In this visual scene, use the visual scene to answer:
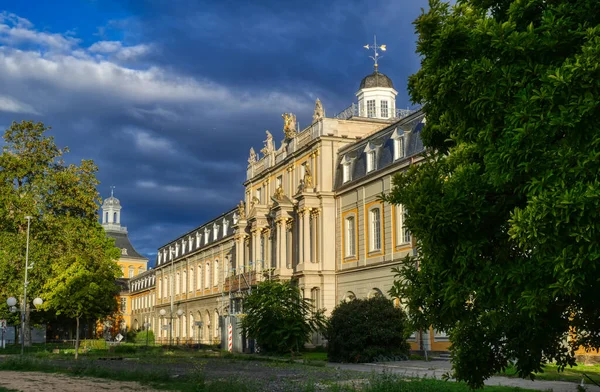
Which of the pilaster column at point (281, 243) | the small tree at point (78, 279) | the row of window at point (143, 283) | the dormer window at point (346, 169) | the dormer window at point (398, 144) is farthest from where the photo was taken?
the row of window at point (143, 283)

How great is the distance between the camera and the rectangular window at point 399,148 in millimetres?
39156

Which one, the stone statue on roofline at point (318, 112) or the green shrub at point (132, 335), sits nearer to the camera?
the stone statue on roofline at point (318, 112)

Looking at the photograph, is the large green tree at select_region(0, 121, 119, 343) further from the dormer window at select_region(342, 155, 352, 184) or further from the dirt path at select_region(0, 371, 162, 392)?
the dirt path at select_region(0, 371, 162, 392)

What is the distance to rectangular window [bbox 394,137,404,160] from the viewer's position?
39.2m

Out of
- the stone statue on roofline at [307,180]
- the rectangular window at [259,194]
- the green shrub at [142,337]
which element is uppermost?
the rectangular window at [259,194]

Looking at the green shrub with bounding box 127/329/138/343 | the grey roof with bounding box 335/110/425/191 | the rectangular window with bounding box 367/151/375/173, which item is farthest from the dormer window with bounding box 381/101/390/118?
the green shrub with bounding box 127/329/138/343

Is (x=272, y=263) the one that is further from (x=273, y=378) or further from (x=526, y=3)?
(x=526, y=3)

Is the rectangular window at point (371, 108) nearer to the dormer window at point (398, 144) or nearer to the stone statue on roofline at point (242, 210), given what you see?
the dormer window at point (398, 144)

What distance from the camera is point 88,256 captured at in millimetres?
49031

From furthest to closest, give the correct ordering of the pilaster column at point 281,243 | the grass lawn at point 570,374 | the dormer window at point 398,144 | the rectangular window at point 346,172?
the pilaster column at point 281,243, the rectangular window at point 346,172, the dormer window at point 398,144, the grass lawn at point 570,374

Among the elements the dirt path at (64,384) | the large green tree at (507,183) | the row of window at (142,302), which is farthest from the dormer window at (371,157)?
the row of window at (142,302)

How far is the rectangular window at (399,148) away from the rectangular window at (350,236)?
242 inches

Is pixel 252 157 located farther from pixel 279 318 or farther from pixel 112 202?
pixel 112 202

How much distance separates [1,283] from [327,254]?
861 inches
